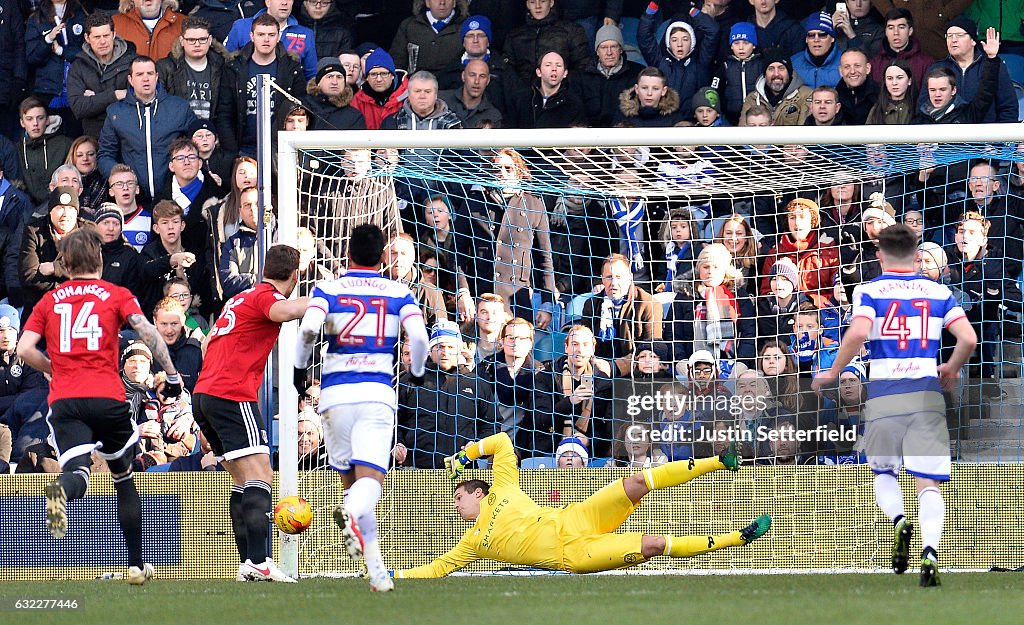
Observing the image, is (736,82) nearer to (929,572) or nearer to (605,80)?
(605,80)

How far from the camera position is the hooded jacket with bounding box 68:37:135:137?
39.8 ft

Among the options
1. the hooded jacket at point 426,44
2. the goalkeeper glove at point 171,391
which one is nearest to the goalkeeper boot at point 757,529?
the goalkeeper glove at point 171,391

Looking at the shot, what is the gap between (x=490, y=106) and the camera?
12031mm

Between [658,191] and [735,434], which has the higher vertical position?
[658,191]

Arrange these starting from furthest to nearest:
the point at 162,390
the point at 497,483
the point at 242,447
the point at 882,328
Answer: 1. the point at 162,390
2. the point at 497,483
3. the point at 242,447
4. the point at 882,328

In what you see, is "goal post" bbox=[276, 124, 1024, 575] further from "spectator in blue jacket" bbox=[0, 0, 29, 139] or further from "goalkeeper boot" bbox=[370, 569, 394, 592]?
"spectator in blue jacket" bbox=[0, 0, 29, 139]

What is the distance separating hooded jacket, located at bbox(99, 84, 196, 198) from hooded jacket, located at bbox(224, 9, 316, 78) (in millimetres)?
922

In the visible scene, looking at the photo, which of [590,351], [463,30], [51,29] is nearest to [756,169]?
[590,351]

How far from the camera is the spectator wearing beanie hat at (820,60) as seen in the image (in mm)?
11836

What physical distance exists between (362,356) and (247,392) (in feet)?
3.35

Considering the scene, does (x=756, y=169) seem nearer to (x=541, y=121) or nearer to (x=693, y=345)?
(x=693, y=345)

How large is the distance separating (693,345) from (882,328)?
319cm

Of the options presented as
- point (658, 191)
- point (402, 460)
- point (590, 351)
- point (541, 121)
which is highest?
point (541, 121)

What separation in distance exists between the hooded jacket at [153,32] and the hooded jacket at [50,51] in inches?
15.1
